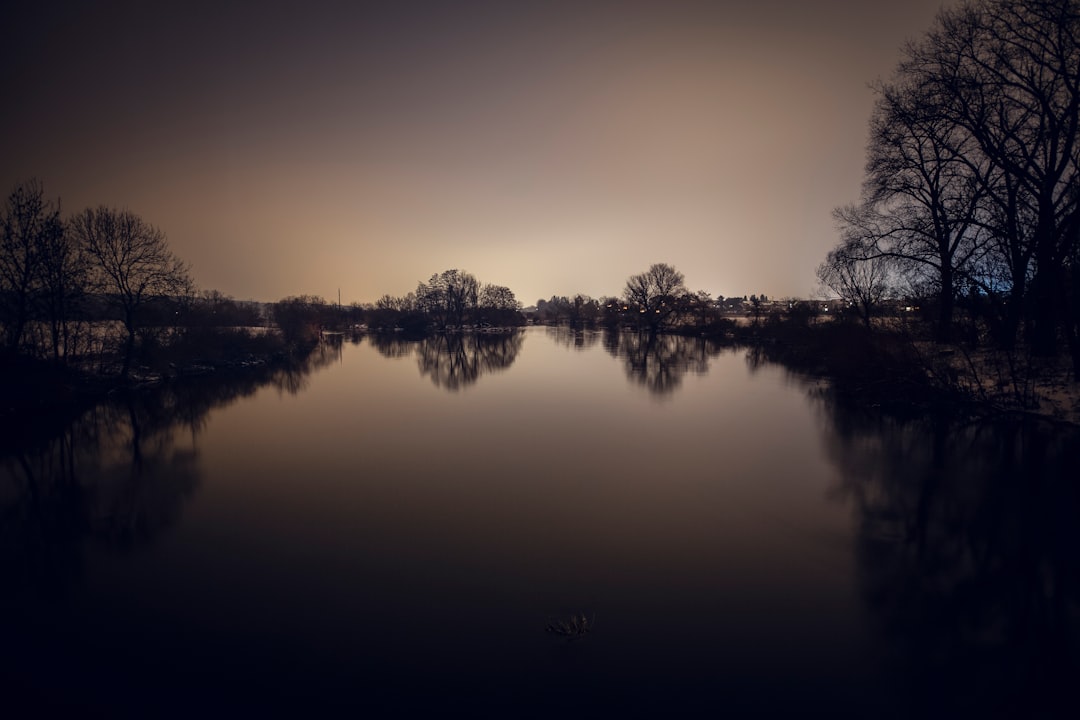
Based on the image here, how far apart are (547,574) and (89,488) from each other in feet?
35.3

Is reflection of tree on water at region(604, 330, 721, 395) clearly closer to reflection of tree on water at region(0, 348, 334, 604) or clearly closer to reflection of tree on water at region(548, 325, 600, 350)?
reflection of tree on water at region(548, 325, 600, 350)

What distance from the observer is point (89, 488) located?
970 cm

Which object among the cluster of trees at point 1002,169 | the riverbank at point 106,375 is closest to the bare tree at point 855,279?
the cluster of trees at point 1002,169

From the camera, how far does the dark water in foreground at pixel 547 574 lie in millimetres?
4195

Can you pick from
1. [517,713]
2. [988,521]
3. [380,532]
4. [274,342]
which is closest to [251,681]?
[517,713]

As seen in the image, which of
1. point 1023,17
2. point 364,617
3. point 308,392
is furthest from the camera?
point 308,392

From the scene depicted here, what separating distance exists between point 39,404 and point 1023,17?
38.1 meters

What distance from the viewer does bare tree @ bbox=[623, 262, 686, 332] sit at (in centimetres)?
8425

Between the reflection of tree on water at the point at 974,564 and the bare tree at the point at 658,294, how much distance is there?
73.7m

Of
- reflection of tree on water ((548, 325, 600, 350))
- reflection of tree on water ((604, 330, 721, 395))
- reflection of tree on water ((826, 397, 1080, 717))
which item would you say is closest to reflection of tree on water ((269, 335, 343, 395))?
reflection of tree on water ((604, 330, 721, 395))

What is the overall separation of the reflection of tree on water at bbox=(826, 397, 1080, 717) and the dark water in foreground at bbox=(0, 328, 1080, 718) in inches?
1.5

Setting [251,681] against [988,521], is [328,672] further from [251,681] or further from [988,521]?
[988,521]

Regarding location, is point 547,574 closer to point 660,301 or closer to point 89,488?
point 89,488

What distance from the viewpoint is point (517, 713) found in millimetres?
3896
